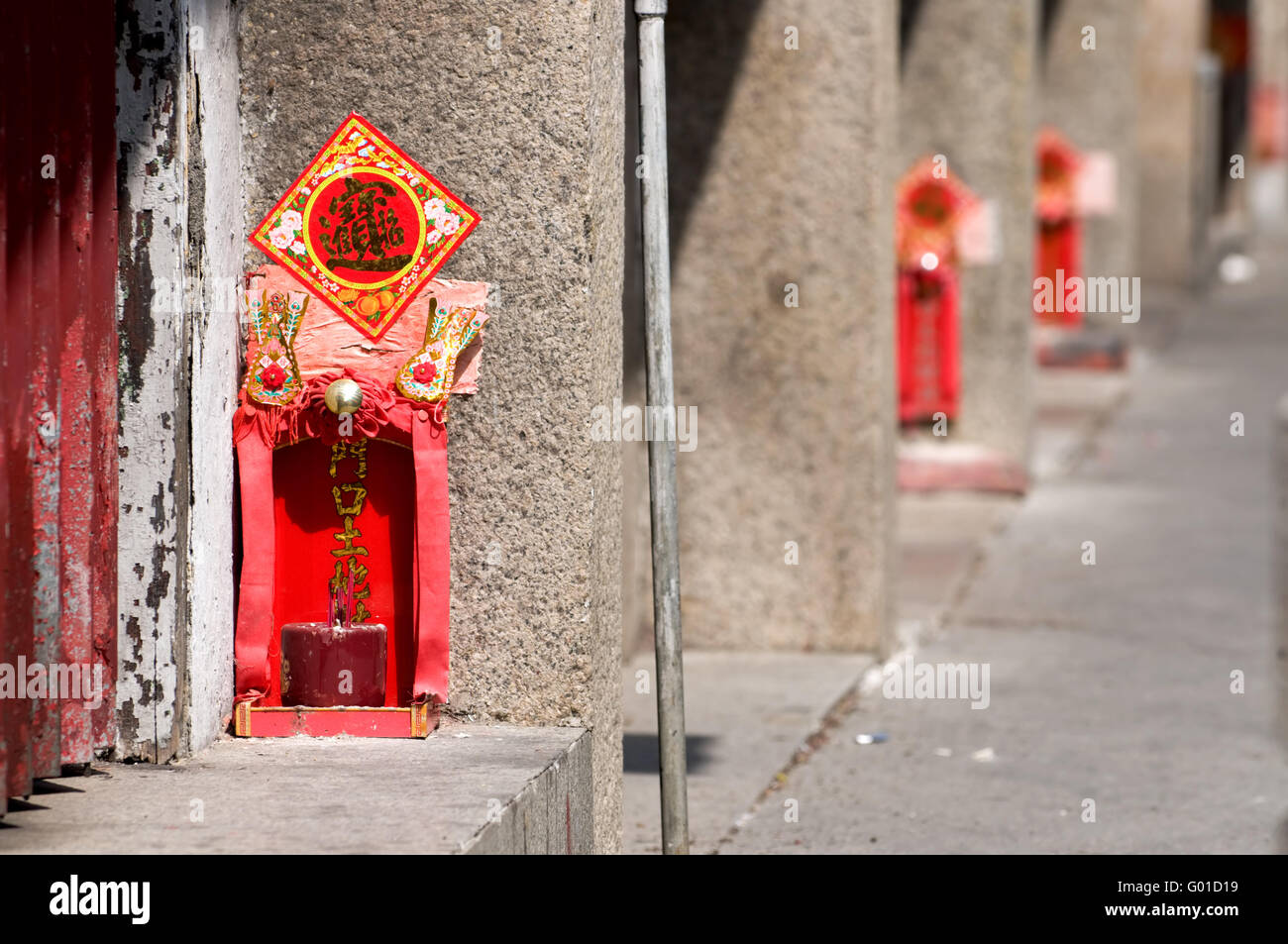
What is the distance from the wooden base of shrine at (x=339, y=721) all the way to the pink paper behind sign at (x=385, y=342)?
2.45ft

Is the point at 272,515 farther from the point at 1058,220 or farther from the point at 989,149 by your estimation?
the point at 1058,220

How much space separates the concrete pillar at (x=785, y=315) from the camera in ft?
25.1

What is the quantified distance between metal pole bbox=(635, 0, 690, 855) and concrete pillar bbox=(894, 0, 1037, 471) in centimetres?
641

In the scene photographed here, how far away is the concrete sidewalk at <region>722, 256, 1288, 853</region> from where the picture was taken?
566 cm

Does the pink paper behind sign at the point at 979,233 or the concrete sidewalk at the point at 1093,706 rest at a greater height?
the pink paper behind sign at the point at 979,233

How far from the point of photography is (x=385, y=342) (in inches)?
179

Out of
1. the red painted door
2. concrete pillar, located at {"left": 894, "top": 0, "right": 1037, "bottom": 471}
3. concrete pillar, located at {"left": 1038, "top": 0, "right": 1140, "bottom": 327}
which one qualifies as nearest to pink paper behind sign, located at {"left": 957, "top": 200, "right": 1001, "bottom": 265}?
concrete pillar, located at {"left": 894, "top": 0, "right": 1037, "bottom": 471}

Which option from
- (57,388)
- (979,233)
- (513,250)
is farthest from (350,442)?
(979,233)

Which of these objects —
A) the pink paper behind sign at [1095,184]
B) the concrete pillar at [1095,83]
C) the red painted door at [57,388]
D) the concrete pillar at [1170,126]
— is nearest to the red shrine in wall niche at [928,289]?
the pink paper behind sign at [1095,184]

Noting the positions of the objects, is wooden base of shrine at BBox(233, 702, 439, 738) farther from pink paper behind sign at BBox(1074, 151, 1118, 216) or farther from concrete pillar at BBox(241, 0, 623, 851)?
pink paper behind sign at BBox(1074, 151, 1118, 216)

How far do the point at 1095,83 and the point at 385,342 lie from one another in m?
13.4

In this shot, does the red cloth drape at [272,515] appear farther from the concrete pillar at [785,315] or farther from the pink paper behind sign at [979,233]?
the pink paper behind sign at [979,233]
